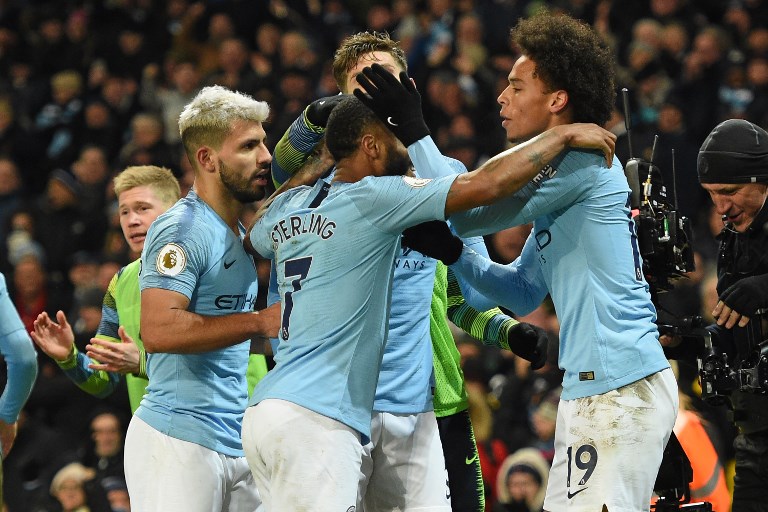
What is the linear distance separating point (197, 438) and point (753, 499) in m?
2.46

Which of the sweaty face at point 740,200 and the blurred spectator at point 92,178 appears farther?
the blurred spectator at point 92,178

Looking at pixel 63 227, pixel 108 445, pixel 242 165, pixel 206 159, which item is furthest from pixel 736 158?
pixel 63 227

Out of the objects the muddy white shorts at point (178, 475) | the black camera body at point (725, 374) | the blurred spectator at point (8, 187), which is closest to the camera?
the muddy white shorts at point (178, 475)

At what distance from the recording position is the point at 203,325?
4.38 m

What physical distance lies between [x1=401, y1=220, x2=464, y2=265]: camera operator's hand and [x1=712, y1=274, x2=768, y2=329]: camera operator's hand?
48.8 inches

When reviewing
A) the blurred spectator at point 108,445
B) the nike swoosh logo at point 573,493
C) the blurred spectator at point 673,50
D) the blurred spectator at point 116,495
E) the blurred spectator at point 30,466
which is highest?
the blurred spectator at point 673,50

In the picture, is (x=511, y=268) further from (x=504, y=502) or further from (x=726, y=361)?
(x=504, y=502)

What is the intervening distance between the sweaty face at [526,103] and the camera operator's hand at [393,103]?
351 millimetres

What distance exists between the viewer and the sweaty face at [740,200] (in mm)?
5023

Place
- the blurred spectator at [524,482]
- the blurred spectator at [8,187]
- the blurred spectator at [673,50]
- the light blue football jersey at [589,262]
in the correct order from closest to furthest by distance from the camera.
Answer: the light blue football jersey at [589,262]
the blurred spectator at [524,482]
the blurred spectator at [673,50]
the blurred spectator at [8,187]

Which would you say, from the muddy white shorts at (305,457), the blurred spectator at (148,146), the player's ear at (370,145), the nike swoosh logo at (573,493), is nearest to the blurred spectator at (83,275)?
the blurred spectator at (148,146)

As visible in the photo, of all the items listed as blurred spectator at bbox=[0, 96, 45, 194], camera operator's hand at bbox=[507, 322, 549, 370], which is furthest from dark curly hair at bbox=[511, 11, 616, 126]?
blurred spectator at bbox=[0, 96, 45, 194]

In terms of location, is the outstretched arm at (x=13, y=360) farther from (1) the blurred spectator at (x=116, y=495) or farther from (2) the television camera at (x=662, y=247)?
(2) the television camera at (x=662, y=247)

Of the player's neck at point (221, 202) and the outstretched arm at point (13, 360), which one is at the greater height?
the player's neck at point (221, 202)
